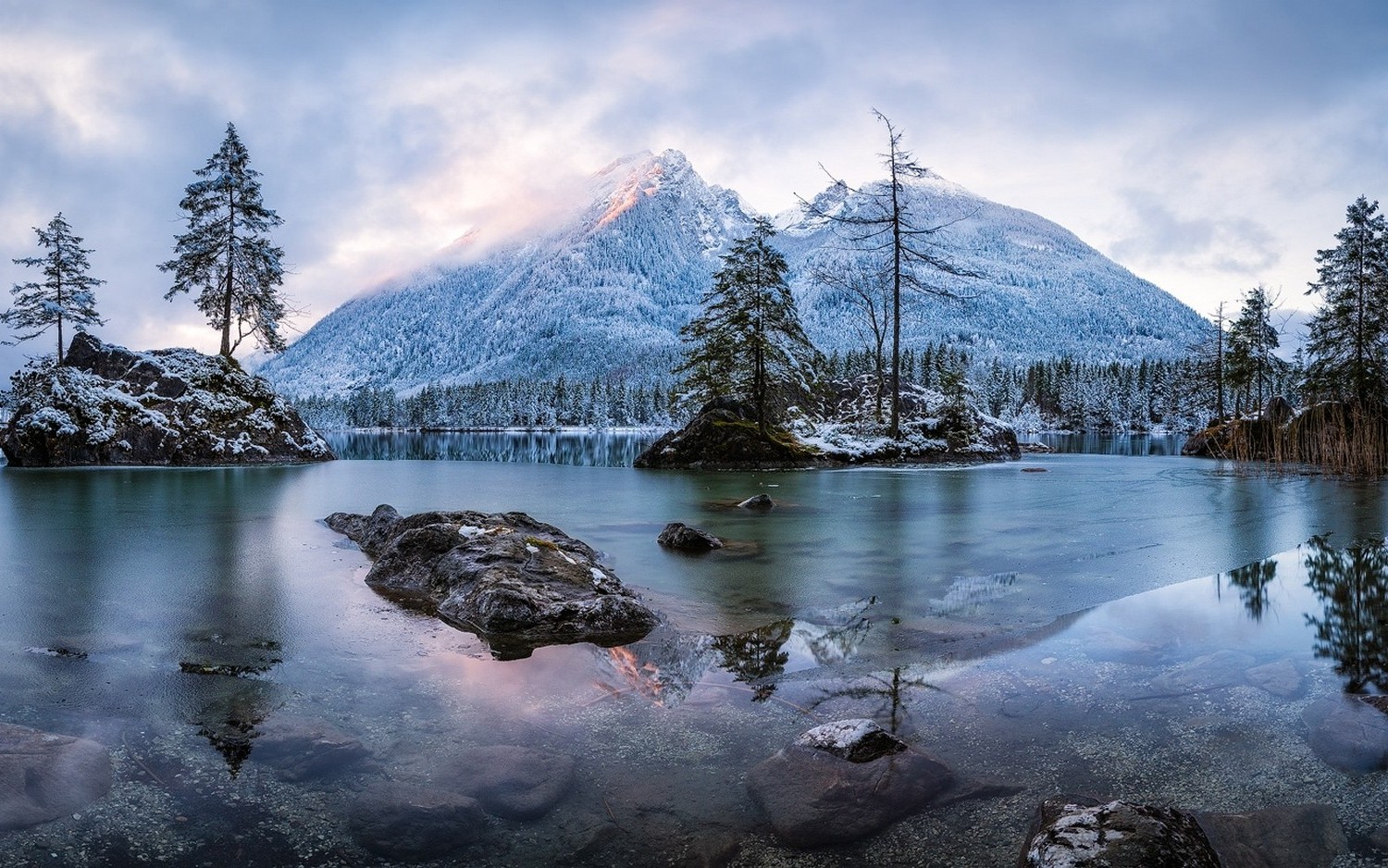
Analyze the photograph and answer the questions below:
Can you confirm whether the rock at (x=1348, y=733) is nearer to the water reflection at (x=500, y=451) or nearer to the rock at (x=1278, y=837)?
the rock at (x=1278, y=837)

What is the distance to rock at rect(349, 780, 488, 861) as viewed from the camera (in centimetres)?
297

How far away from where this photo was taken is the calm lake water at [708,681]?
3117 millimetres

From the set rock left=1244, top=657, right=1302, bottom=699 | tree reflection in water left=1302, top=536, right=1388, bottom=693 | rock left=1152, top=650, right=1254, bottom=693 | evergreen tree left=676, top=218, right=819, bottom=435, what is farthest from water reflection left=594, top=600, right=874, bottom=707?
evergreen tree left=676, top=218, right=819, bottom=435

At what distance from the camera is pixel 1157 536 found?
435 inches

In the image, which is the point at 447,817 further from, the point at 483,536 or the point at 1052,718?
the point at 483,536

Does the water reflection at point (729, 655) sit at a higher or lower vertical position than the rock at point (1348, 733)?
lower

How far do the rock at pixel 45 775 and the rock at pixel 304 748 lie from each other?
660mm

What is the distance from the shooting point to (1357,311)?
3194cm

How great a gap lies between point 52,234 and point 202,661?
39.6 m

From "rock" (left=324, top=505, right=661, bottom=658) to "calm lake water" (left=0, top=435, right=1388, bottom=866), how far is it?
0.32 meters

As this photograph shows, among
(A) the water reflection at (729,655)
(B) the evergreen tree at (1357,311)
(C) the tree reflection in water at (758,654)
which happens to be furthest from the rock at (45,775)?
(B) the evergreen tree at (1357,311)

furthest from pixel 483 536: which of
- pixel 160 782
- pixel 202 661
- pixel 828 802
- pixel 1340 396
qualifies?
pixel 1340 396

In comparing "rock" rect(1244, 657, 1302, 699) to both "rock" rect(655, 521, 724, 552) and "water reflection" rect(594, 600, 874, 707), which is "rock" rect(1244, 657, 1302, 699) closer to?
"water reflection" rect(594, 600, 874, 707)

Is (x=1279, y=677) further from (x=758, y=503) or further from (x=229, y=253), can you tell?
(x=229, y=253)
